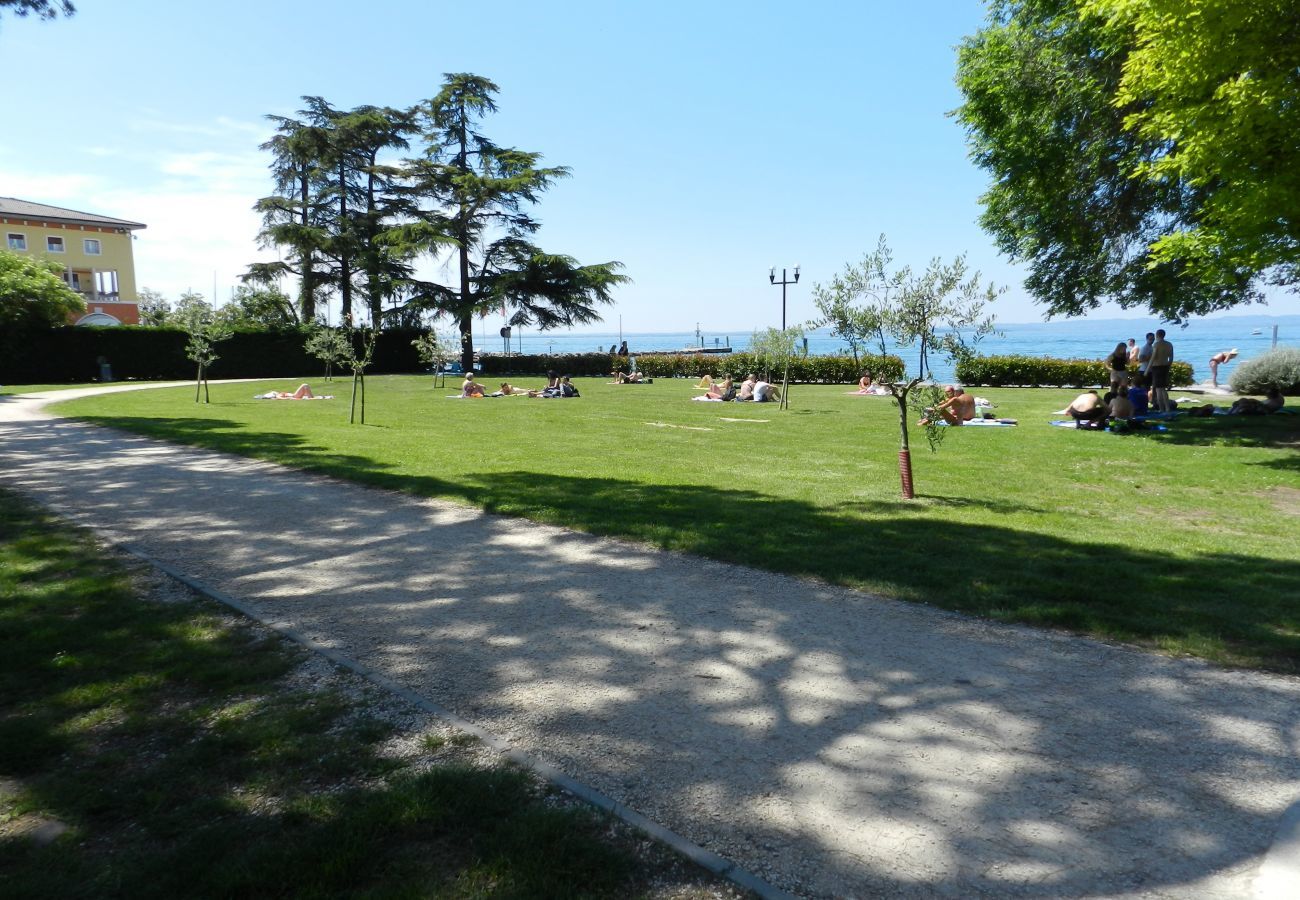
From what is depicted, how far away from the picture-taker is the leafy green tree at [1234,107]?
1099cm

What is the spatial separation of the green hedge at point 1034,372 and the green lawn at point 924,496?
14.4 metres

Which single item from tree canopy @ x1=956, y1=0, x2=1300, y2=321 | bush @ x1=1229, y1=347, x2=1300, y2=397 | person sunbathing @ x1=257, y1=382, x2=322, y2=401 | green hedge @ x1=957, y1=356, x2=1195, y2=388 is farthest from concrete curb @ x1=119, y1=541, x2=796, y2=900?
green hedge @ x1=957, y1=356, x2=1195, y2=388

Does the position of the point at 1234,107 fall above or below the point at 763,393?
above

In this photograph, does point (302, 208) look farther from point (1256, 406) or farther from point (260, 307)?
point (1256, 406)

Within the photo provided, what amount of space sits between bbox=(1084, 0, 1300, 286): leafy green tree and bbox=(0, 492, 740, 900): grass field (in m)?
13.3

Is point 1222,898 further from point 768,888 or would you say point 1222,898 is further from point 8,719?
point 8,719

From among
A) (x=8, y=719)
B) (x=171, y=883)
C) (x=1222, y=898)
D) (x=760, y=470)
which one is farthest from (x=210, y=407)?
(x=1222, y=898)

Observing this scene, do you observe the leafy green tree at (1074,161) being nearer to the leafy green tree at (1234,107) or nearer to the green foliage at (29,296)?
the leafy green tree at (1234,107)

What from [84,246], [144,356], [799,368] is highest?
[84,246]

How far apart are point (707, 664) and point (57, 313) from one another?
4024 centimetres

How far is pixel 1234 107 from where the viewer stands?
1123cm

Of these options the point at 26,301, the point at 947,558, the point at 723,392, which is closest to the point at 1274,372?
the point at 723,392

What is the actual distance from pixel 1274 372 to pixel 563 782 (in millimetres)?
28837

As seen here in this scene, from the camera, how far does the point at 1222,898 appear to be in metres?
2.38
